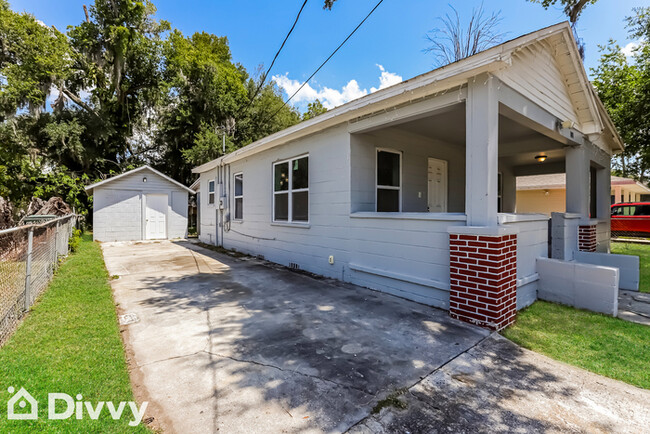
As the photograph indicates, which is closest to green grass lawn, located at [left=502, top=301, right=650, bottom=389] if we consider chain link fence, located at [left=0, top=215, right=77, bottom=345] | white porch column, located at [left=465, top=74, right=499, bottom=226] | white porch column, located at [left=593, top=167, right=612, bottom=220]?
white porch column, located at [left=465, top=74, right=499, bottom=226]

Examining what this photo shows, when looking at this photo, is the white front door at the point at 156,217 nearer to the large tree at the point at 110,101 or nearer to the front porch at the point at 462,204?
the large tree at the point at 110,101

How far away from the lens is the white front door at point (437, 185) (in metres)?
7.06

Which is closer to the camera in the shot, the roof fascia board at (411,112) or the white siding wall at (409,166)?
the roof fascia board at (411,112)

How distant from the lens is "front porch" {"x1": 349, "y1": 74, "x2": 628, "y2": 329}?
3.43 meters

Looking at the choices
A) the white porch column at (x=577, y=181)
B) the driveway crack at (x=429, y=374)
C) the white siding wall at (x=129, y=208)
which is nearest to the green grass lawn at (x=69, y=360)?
the driveway crack at (x=429, y=374)

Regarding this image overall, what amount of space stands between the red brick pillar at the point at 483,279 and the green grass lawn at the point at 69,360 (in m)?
3.23

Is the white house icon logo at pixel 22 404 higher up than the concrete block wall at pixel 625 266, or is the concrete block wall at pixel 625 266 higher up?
the concrete block wall at pixel 625 266

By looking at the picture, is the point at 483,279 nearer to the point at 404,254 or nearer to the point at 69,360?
A: the point at 404,254

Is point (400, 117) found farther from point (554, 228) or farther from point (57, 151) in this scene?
point (57, 151)

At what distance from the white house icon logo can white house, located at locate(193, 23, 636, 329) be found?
3811 mm

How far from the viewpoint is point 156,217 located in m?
14.2

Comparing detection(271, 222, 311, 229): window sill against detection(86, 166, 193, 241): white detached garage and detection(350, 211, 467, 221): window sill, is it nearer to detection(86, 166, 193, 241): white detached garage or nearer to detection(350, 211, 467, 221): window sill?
detection(350, 211, 467, 221): window sill

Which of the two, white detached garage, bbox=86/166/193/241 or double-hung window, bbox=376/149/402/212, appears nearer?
double-hung window, bbox=376/149/402/212

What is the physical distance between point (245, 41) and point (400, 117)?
912 cm
